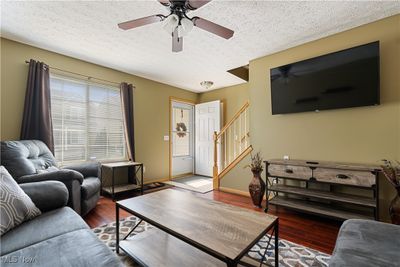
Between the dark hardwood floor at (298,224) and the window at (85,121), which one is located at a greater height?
the window at (85,121)

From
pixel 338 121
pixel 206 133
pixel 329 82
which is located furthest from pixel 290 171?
pixel 206 133

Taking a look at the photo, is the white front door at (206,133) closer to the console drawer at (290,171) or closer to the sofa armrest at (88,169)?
the console drawer at (290,171)

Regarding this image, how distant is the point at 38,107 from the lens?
2.83m

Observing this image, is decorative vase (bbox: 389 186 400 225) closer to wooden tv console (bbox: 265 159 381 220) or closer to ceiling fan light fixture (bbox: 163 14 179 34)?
wooden tv console (bbox: 265 159 381 220)

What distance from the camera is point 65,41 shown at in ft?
8.99

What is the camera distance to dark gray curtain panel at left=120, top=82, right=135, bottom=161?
387cm

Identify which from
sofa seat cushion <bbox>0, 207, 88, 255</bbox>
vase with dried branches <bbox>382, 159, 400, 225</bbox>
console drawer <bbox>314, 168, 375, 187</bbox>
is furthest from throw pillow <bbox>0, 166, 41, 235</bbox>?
vase with dried branches <bbox>382, 159, 400, 225</bbox>

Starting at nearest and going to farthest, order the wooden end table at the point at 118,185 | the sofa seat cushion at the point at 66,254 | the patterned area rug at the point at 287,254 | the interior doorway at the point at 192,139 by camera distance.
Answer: the sofa seat cushion at the point at 66,254
the patterned area rug at the point at 287,254
the wooden end table at the point at 118,185
the interior doorway at the point at 192,139

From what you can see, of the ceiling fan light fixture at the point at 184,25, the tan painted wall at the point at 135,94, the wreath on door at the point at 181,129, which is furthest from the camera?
the wreath on door at the point at 181,129

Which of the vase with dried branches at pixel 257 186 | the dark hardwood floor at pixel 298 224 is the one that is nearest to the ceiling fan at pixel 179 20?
the vase with dried branches at pixel 257 186

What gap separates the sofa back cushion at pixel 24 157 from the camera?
2213 millimetres

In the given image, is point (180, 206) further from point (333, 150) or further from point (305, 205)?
point (333, 150)

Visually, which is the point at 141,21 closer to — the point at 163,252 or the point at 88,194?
the point at 163,252

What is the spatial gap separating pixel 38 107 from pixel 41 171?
3.40ft
